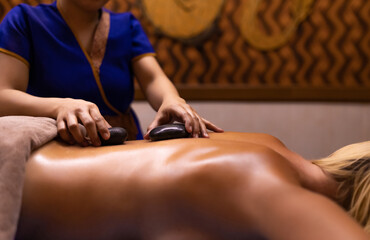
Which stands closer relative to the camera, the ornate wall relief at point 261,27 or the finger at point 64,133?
the finger at point 64,133

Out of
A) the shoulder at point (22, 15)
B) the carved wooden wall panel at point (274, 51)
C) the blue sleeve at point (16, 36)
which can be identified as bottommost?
the carved wooden wall panel at point (274, 51)

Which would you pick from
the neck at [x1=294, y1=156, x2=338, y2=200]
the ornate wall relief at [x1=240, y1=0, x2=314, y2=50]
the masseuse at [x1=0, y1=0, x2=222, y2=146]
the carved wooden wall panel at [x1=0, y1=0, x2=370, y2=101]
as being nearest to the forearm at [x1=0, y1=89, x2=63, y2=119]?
the masseuse at [x1=0, y1=0, x2=222, y2=146]

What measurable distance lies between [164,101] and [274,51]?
135 cm

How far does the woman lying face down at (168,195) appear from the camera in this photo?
58cm

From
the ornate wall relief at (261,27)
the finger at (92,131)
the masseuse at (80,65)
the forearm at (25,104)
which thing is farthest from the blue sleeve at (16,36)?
the ornate wall relief at (261,27)

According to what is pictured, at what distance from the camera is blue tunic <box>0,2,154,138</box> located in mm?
1159

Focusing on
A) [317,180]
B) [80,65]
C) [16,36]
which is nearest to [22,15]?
[16,36]

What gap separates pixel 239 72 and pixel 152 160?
1.77m

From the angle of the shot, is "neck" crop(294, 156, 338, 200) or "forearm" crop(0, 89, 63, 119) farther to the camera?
"forearm" crop(0, 89, 63, 119)

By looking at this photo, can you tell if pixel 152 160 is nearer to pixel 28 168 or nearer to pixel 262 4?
pixel 28 168

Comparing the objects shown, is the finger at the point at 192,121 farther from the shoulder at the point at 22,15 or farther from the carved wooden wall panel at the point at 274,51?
the carved wooden wall panel at the point at 274,51

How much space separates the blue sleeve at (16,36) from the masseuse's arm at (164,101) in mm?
395

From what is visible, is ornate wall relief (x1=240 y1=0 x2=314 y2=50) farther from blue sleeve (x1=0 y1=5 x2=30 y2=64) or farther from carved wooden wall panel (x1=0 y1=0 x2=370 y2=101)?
blue sleeve (x1=0 y1=5 x2=30 y2=64)

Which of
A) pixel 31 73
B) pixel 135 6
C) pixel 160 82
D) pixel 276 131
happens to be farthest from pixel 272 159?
pixel 135 6
